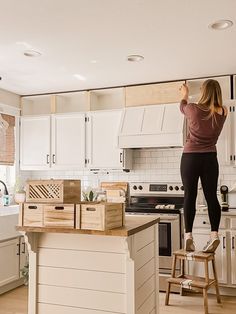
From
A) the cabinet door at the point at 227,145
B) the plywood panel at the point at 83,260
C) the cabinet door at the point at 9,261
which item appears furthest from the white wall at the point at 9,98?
the plywood panel at the point at 83,260

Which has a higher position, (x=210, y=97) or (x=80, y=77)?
(x=80, y=77)

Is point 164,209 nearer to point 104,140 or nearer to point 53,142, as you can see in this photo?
point 104,140

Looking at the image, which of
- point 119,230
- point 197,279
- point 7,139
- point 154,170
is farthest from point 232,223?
point 7,139

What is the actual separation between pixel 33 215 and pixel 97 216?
450 millimetres

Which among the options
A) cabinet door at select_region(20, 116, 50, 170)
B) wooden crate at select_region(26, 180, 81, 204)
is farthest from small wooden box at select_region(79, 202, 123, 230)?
cabinet door at select_region(20, 116, 50, 170)

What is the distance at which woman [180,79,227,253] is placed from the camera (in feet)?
9.71

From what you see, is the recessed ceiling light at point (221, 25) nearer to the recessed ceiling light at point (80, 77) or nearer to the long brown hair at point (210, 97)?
the long brown hair at point (210, 97)

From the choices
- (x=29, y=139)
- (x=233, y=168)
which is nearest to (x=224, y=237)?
(x=233, y=168)

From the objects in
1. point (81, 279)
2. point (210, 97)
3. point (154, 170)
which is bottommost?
point (81, 279)

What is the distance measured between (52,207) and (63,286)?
22.4 inches

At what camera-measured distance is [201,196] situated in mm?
4699

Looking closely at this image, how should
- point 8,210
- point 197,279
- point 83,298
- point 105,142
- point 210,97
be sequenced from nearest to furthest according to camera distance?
1. point 83,298
2. point 210,97
3. point 197,279
4. point 8,210
5. point 105,142

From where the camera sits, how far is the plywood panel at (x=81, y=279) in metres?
2.31

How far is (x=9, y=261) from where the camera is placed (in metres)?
4.42
